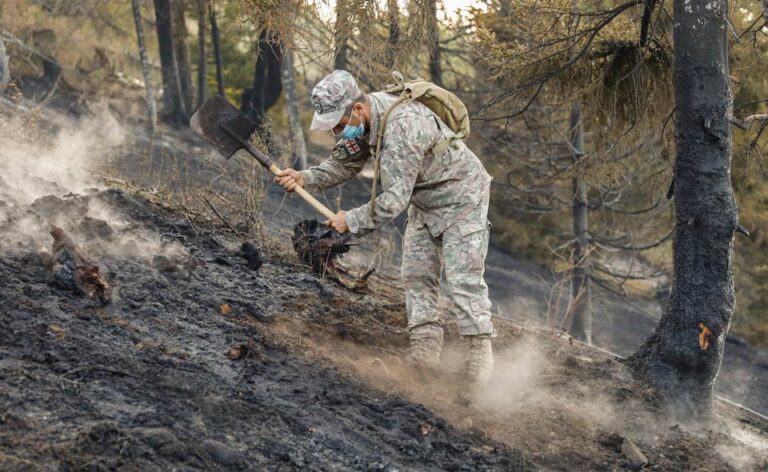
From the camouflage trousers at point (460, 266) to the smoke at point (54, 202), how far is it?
6.42 ft

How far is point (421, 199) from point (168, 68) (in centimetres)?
1612

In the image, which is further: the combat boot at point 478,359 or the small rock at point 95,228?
the small rock at point 95,228

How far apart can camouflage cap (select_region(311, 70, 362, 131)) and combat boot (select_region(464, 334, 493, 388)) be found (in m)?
1.67

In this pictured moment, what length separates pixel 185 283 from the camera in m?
6.35

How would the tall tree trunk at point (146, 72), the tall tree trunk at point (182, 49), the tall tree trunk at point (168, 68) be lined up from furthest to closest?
the tall tree trunk at point (182, 49), the tall tree trunk at point (168, 68), the tall tree trunk at point (146, 72)

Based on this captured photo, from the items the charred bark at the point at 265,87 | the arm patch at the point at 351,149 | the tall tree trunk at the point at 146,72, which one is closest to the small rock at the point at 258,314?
the arm patch at the point at 351,149

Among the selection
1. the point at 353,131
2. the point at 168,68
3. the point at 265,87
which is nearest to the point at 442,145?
the point at 353,131

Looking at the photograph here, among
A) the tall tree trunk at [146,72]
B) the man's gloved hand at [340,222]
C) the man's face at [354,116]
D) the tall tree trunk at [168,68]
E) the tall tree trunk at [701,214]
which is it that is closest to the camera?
the man's face at [354,116]

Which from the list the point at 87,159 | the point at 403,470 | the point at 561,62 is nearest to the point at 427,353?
the point at 403,470

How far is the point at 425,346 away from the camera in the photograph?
19.8 ft

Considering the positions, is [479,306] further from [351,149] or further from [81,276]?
[81,276]

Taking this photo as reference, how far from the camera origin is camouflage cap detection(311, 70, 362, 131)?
17.5 ft

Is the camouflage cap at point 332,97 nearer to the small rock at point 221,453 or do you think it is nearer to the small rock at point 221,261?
the small rock at point 221,261

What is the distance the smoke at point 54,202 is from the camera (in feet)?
20.2
